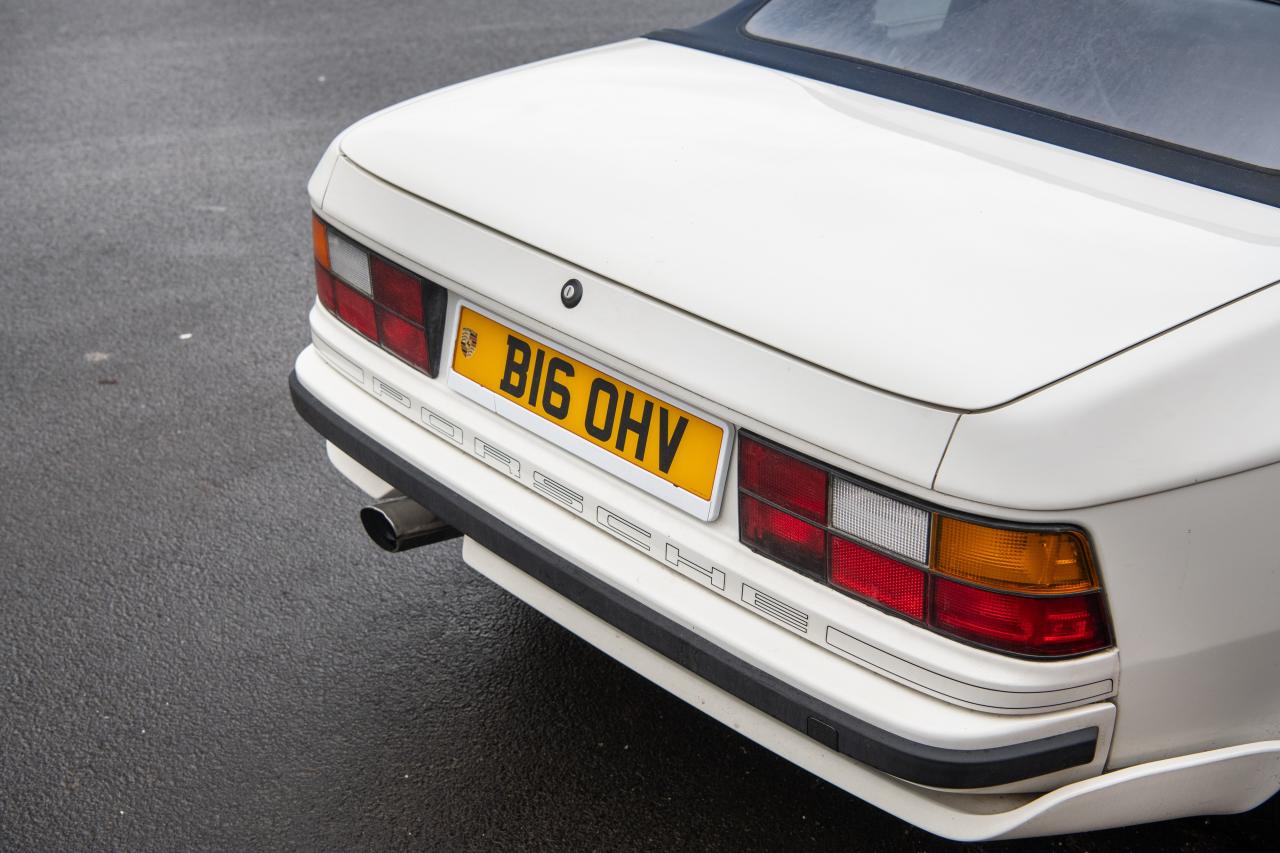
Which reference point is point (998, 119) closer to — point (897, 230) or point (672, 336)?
point (897, 230)

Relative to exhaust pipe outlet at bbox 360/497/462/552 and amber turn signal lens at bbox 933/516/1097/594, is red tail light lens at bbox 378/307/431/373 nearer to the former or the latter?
exhaust pipe outlet at bbox 360/497/462/552

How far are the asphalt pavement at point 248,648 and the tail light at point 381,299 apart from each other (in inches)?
33.7

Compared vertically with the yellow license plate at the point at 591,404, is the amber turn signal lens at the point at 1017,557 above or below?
below

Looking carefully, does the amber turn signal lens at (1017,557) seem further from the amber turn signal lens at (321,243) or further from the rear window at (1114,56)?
the amber turn signal lens at (321,243)

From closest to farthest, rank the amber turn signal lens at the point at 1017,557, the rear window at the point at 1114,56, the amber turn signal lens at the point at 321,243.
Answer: the amber turn signal lens at the point at 1017,557, the rear window at the point at 1114,56, the amber turn signal lens at the point at 321,243

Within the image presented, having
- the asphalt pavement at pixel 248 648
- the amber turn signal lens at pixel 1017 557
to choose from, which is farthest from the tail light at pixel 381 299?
the amber turn signal lens at pixel 1017 557

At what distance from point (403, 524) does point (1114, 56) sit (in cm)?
170

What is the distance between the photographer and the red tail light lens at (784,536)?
1974 mm

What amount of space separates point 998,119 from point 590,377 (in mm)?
1004

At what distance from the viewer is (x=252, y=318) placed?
4.64 meters

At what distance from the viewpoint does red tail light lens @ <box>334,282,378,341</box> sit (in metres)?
2.60

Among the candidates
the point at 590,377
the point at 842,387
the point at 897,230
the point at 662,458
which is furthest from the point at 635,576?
the point at 897,230

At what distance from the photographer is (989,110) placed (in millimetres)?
2576

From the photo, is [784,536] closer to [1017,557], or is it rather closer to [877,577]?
[877,577]
